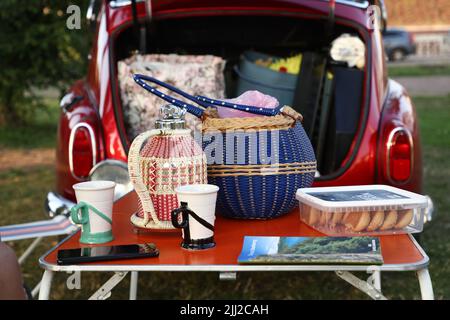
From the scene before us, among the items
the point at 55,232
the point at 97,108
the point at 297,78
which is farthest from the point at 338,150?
the point at 55,232

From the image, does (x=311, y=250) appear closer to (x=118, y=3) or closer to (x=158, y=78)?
(x=158, y=78)

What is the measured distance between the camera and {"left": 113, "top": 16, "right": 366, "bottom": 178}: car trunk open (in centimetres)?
359

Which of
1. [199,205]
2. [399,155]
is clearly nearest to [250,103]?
[199,205]

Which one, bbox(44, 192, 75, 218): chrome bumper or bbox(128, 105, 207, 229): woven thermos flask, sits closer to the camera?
bbox(128, 105, 207, 229): woven thermos flask

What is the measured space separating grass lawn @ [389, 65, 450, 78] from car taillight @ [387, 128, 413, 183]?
15998 mm

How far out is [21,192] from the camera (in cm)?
652

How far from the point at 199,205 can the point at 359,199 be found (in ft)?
1.63

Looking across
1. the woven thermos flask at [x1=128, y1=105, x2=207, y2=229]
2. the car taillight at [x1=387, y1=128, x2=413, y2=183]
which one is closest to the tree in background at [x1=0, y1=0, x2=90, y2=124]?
the car taillight at [x1=387, y1=128, x2=413, y2=183]

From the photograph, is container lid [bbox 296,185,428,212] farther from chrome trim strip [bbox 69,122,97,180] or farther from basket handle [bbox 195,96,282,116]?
chrome trim strip [bbox 69,122,97,180]

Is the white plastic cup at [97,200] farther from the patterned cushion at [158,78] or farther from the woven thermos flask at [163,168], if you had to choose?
the patterned cushion at [158,78]

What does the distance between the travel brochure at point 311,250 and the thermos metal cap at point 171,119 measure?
1.23 feet

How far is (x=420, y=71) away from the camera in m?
20.3

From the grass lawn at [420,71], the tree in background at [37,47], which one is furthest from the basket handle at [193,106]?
the grass lawn at [420,71]

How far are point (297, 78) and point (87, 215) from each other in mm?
2222
